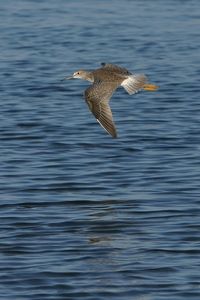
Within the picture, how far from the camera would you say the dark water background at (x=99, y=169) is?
9.20 metres

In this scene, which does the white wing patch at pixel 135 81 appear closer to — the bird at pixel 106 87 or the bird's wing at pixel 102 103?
the bird at pixel 106 87

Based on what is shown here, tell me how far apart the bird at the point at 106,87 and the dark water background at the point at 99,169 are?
37.5 inches

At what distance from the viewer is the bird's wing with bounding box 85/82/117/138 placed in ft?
36.1

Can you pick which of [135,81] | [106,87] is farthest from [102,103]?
[135,81]

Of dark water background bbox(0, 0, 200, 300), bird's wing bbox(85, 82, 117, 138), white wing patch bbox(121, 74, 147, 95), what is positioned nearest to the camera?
dark water background bbox(0, 0, 200, 300)

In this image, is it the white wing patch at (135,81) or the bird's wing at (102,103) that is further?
the white wing patch at (135,81)

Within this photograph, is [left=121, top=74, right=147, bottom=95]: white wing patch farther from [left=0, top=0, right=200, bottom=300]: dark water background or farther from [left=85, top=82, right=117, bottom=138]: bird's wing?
Answer: [left=0, top=0, right=200, bottom=300]: dark water background

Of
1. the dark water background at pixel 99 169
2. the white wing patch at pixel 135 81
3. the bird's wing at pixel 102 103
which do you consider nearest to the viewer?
the dark water background at pixel 99 169

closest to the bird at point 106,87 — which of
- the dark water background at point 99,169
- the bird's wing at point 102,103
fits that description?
the bird's wing at point 102,103

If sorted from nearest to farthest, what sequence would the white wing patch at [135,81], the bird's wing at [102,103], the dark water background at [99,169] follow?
the dark water background at [99,169], the bird's wing at [102,103], the white wing patch at [135,81]

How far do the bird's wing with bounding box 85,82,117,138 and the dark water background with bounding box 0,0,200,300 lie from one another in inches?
35.6

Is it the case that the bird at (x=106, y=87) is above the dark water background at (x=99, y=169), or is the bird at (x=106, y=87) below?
above

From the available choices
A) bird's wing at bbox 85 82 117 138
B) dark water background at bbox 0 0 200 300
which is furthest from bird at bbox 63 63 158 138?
dark water background at bbox 0 0 200 300

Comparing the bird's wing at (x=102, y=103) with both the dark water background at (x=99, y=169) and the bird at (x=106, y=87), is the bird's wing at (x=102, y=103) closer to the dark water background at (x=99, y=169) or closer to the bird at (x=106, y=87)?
the bird at (x=106, y=87)
